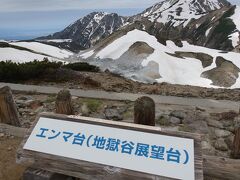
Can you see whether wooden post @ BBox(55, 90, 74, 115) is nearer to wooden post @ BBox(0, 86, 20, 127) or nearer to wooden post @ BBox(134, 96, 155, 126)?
wooden post @ BBox(134, 96, 155, 126)

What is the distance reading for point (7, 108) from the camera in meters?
6.27

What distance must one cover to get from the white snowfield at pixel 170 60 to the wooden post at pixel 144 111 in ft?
Answer: 77.2

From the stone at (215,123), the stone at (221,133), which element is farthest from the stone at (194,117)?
the stone at (221,133)

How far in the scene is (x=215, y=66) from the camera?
38.9 meters

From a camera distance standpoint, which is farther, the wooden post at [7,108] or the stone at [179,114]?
the stone at [179,114]

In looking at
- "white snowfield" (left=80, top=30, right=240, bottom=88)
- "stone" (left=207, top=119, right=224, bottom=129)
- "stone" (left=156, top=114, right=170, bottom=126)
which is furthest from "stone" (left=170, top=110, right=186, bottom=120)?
"white snowfield" (left=80, top=30, right=240, bottom=88)

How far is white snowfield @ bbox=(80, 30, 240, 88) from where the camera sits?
1272 inches

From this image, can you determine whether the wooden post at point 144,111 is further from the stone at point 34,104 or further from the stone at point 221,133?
the stone at point 34,104

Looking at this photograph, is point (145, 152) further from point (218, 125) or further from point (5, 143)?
point (218, 125)

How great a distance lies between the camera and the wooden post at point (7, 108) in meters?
6.09

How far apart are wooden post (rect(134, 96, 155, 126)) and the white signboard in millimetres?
784

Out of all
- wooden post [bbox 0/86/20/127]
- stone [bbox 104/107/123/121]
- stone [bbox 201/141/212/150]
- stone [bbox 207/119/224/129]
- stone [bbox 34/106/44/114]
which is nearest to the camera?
wooden post [bbox 0/86/20/127]

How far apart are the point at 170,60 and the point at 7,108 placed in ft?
104

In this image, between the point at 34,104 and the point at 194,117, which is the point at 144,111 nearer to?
the point at 194,117
